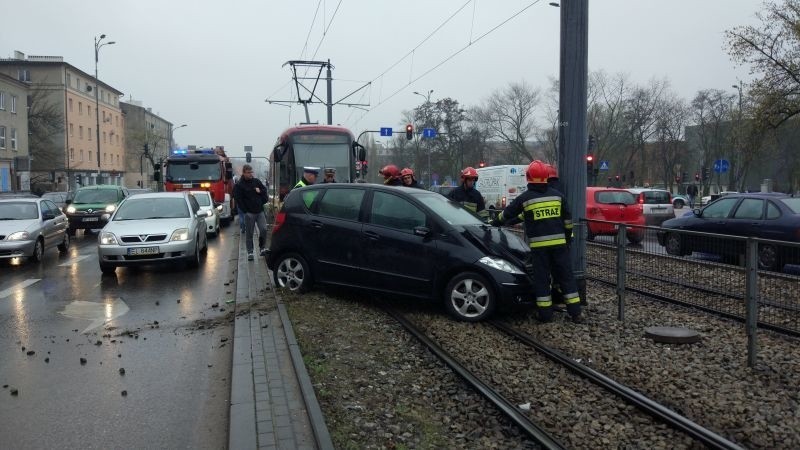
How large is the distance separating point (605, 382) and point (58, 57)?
252ft

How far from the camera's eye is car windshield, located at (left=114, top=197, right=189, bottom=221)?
497 inches

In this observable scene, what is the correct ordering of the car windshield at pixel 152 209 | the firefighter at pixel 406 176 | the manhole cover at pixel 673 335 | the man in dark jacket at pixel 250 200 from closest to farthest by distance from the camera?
the manhole cover at pixel 673 335, the firefighter at pixel 406 176, the car windshield at pixel 152 209, the man in dark jacket at pixel 250 200

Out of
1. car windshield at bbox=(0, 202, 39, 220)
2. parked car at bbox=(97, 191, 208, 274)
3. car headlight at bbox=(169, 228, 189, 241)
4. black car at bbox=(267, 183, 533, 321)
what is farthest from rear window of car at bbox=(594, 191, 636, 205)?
car windshield at bbox=(0, 202, 39, 220)

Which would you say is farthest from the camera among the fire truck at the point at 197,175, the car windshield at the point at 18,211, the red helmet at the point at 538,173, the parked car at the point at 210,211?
the fire truck at the point at 197,175

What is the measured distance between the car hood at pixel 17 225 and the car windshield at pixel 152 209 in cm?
236

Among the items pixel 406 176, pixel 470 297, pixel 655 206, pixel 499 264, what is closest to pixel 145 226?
pixel 406 176

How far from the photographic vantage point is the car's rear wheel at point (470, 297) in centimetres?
730

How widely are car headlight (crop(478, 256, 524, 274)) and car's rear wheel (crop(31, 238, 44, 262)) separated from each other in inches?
416

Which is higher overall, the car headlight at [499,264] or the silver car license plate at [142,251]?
the car headlight at [499,264]

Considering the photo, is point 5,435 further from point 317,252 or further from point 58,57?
point 58,57

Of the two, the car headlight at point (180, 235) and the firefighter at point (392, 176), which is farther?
the car headlight at point (180, 235)

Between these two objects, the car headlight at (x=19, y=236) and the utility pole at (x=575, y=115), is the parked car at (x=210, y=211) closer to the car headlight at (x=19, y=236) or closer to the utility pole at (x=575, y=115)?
the car headlight at (x=19, y=236)

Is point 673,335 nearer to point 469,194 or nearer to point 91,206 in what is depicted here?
point 469,194

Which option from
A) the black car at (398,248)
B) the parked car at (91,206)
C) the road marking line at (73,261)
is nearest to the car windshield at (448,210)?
the black car at (398,248)
